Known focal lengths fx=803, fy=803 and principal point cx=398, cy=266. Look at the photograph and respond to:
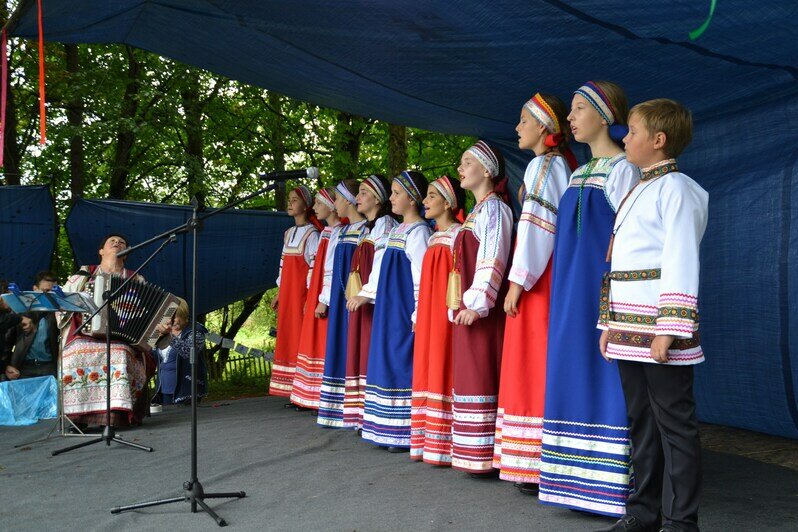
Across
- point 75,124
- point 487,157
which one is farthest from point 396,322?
point 75,124

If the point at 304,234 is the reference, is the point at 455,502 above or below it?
below

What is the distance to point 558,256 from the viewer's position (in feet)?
10.9

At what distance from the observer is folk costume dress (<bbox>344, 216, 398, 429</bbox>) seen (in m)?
5.34

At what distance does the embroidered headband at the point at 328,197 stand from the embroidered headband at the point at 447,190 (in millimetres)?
1978

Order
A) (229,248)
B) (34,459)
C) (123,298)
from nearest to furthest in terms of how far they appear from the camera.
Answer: (34,459)
(123,298)
(229,248)

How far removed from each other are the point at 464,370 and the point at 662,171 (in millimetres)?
1650

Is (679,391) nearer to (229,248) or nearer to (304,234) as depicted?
(304,234)

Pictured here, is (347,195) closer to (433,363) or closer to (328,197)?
(328,197)

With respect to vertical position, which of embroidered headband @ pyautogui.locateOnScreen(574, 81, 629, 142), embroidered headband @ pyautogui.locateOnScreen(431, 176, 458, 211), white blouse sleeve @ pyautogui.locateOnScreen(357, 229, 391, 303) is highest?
embroidered headband @ pyautogui.locateOnScreen(574, 81, 629, 142)

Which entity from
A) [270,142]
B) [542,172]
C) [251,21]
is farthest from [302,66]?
[270,142]

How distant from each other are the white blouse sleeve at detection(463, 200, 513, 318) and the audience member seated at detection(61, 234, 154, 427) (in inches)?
112

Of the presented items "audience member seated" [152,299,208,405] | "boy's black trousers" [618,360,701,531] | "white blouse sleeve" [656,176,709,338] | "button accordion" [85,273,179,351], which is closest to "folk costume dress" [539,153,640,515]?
"boy's black trousers" [618,360,701,531]

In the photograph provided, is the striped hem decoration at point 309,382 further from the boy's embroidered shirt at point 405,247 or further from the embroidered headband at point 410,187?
the embroidered headband at point 410,187

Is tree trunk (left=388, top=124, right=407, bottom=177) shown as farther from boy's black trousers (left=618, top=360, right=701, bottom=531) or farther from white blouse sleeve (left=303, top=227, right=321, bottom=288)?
boy's black trousers (left=618, top=360, right=701, bottom=531)
